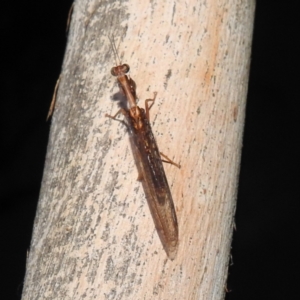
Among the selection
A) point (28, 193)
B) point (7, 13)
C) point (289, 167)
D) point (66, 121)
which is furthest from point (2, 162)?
point (66, 121)

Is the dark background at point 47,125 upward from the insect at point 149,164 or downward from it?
upward

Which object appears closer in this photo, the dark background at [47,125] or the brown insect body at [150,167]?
the brown insect body at [150,167]

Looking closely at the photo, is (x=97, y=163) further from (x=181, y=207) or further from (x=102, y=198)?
(x=181, y=207)

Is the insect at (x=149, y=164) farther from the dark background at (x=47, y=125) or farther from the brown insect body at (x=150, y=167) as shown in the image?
the dark background at (x=47, y=125)

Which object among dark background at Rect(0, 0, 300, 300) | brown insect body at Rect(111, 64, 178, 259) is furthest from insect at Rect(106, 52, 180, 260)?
dark background at Rect(0, 0, 300, 300)

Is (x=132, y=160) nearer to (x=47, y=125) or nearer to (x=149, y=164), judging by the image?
(x=149, y=164)

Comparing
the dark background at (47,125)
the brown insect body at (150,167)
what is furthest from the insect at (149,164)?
the dark background at (47,125)
